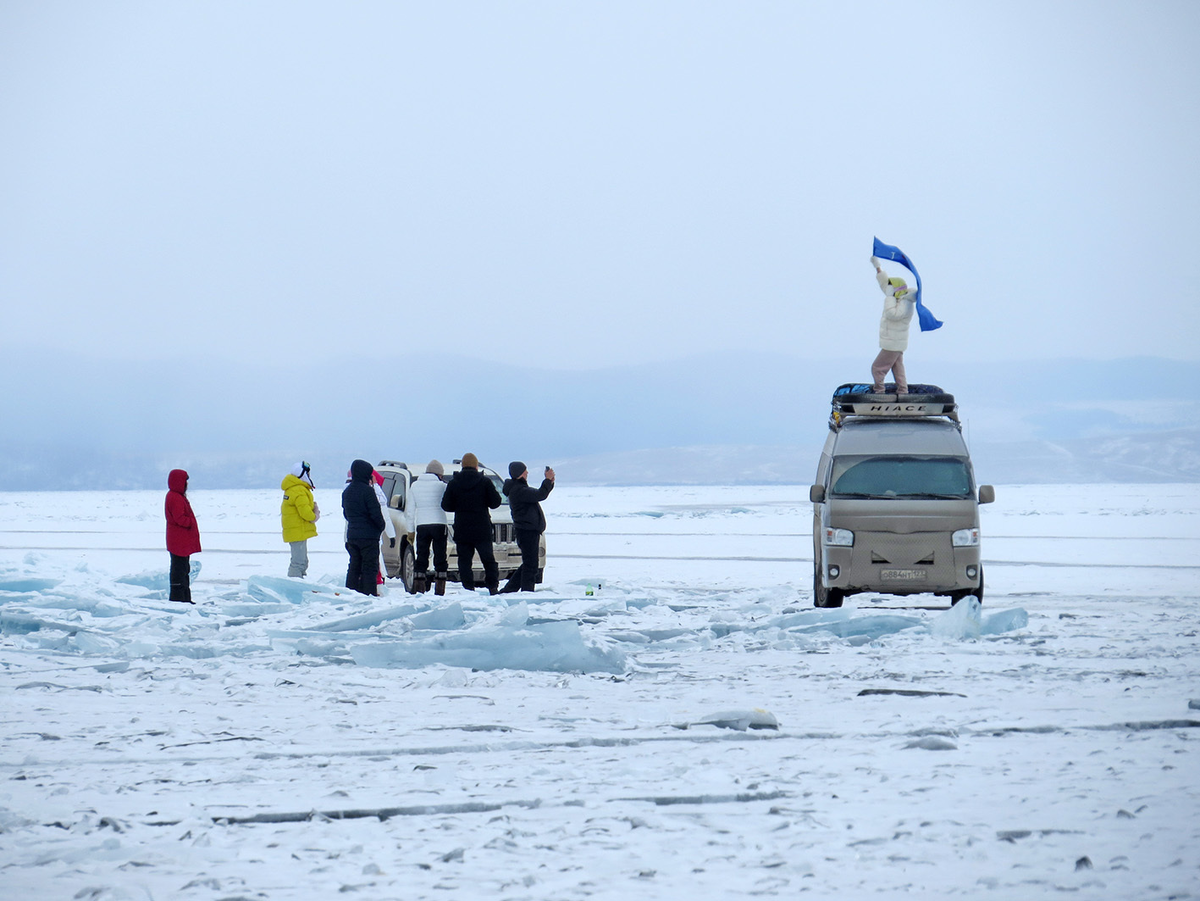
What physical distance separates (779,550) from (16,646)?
16.8 m

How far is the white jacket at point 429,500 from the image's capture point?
14.3 meters

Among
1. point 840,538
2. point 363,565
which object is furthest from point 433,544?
point 840,538

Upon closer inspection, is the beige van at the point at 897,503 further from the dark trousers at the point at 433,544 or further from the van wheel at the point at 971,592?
the dark trousers at the point at 433,544

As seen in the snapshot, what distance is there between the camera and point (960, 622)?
34.1ft

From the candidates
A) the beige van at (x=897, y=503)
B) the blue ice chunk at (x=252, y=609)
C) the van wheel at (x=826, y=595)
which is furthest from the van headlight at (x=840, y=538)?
Result: the blue ice chunk at (x=252, y=609)

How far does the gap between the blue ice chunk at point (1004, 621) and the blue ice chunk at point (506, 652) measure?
147 inches

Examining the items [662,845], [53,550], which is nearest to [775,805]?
[662,845]

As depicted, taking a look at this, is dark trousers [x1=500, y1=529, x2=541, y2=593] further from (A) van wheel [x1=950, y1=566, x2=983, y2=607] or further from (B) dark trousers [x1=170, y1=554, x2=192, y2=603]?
(A) van wheel [x1=950, y1=566, x2=983, y2=607]

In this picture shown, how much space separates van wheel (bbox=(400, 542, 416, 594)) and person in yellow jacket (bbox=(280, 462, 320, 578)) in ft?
5.31

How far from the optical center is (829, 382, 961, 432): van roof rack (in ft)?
45.3

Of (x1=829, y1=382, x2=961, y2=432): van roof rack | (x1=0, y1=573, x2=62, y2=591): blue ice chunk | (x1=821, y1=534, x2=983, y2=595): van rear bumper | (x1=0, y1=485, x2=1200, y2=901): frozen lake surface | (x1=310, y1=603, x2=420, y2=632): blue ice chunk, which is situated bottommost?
(x1=0, y1=485, x2=1200, y2=901): frozen lake surface

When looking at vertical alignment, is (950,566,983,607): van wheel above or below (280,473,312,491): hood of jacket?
below

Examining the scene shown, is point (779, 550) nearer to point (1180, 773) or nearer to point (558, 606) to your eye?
point (558, 606)

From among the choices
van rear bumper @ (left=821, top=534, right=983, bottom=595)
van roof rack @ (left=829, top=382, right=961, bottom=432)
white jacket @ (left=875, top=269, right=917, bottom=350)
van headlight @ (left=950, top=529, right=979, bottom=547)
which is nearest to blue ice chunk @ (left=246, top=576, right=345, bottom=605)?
van rear bumper @ (left=821, top=534, right=983, bottom=595)
